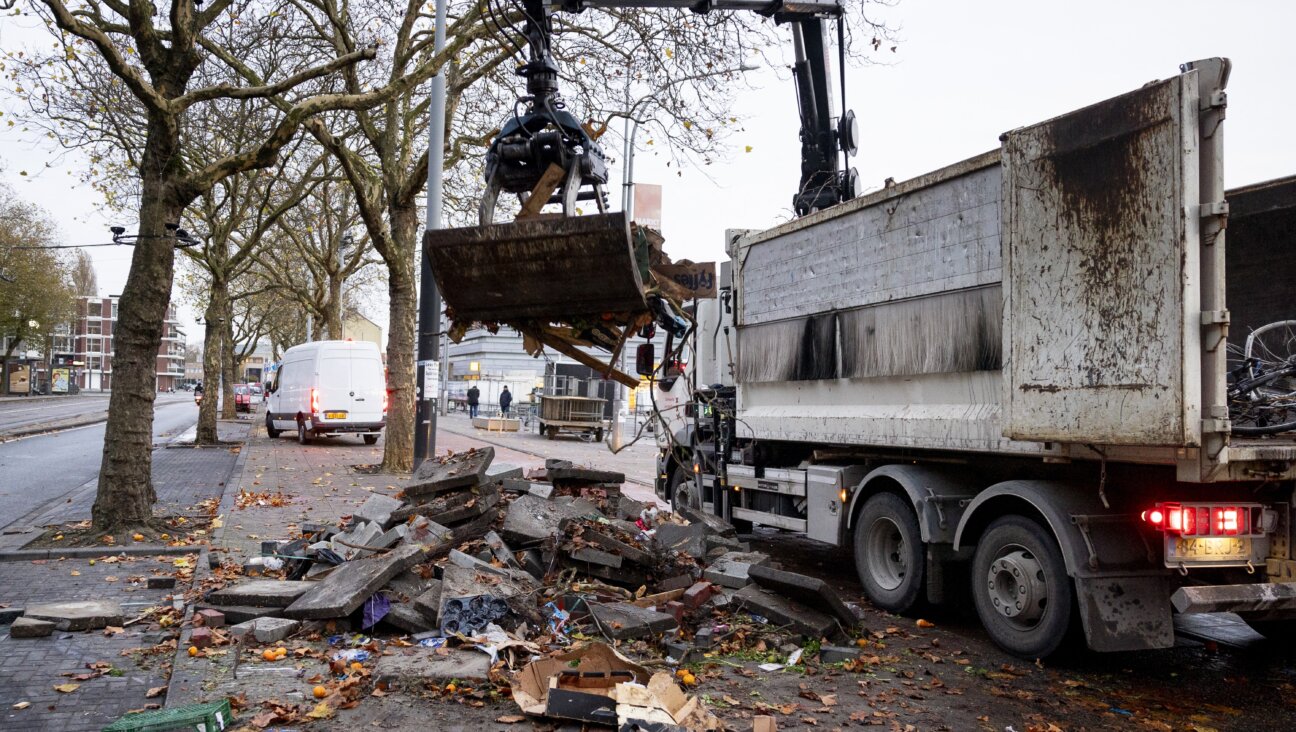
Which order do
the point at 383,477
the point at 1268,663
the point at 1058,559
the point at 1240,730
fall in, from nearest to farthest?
1. the point at 1240,730
2. the point at 1058,559
3. the point at 1268,663
4. the point at 383,477

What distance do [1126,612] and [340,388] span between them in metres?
22.0

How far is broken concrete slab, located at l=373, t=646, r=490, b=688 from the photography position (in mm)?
4906

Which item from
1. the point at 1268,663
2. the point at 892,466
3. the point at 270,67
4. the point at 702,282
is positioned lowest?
the point at 1268,663

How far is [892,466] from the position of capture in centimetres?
701

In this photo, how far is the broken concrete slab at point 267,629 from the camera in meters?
5.74

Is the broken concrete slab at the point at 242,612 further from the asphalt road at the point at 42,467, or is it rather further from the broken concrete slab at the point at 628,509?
the asphalt road at the point at 42,467

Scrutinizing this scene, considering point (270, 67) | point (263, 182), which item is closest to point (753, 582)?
point (270, 67)

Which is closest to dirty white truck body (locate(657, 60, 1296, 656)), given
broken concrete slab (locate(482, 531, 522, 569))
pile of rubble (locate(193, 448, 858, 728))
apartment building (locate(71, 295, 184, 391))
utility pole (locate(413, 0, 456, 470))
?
pile of rubble (locate(193, 448, 858, 728))

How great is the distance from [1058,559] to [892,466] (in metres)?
1.77

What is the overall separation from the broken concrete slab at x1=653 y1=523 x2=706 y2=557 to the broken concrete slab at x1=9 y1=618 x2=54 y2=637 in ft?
14.5

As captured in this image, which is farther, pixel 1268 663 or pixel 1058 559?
pixel 1268 663

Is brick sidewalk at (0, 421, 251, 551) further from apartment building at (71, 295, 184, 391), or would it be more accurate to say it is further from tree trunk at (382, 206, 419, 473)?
apartment building at (71, 295, 184, 391)

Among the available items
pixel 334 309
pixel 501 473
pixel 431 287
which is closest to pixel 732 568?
pixel 501 473

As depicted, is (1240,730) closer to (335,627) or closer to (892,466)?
(892,466)
